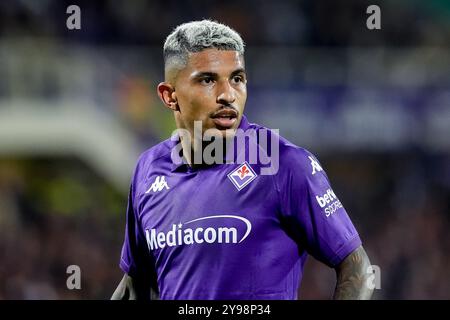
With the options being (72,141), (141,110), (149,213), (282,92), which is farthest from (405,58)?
(149,213)

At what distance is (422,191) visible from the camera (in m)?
15.6

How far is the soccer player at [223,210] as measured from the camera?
4.25 m

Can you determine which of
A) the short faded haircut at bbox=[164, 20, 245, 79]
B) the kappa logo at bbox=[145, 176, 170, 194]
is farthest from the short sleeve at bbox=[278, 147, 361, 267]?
the kappa logo at bbox=[145, 176, 170, 194]

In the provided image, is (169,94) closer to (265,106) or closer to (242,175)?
(242,175)

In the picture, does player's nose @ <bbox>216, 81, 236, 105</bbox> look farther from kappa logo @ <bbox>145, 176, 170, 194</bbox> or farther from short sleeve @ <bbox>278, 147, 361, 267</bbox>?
kappa logo @ <bbox>145, 176, 170, 194</bbox>

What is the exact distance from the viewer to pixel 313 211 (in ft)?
A: 13.9

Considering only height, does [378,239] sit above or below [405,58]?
below

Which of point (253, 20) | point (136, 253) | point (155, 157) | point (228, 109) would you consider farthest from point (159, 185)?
point (253, 20)

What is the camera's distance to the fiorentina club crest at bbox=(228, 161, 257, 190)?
14.6 feet

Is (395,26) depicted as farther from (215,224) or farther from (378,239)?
(215,224)

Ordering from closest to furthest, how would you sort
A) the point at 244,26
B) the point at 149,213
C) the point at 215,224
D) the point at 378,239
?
the point at 215,224 < the point at 149,213 < the point at 378,239 < the point at 244,26

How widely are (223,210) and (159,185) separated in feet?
1.61

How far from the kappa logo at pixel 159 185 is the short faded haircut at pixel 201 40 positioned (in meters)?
0.57

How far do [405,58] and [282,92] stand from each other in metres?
2.12
